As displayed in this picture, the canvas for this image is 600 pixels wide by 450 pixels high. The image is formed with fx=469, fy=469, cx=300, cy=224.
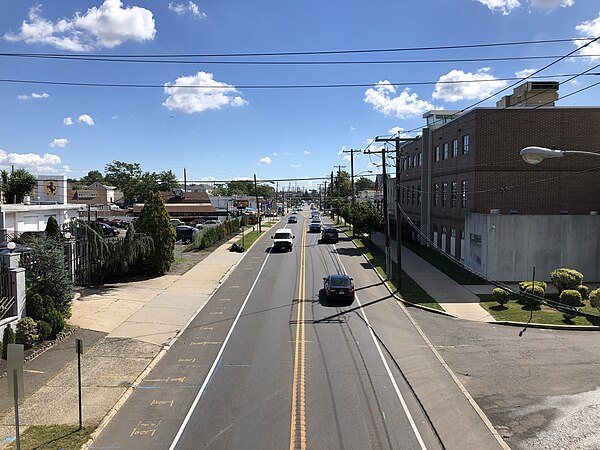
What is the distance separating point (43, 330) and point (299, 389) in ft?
32.7

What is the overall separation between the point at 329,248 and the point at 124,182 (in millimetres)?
102238

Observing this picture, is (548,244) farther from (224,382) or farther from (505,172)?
(224,382)

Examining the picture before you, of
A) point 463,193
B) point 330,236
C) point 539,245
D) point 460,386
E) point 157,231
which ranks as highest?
point 463,193

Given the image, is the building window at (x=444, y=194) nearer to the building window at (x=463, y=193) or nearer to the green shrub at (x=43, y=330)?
the building window at (x=463, y=193)

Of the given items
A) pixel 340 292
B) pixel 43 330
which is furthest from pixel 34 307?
pixel 340 292

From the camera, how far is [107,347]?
17.0 meters

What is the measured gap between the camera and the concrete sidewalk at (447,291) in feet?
75.0

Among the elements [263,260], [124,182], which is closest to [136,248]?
[263,260]

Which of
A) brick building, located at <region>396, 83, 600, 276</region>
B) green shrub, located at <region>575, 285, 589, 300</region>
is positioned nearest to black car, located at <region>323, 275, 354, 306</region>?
brick building, located at <region>396, 83, 600, 276</region>

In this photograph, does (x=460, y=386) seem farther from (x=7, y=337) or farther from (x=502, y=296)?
(x=7, y=337)

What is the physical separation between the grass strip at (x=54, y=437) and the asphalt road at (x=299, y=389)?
1.50ft

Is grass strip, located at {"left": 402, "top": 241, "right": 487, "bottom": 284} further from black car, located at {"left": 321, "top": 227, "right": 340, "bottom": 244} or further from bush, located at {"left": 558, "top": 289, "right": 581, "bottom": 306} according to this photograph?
black car, located at {"left": 321, "top": 227, "right": 340, "bottom": 244}

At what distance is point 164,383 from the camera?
45.1 ft

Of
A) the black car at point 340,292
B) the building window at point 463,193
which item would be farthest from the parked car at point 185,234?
the black car at point 340,292
